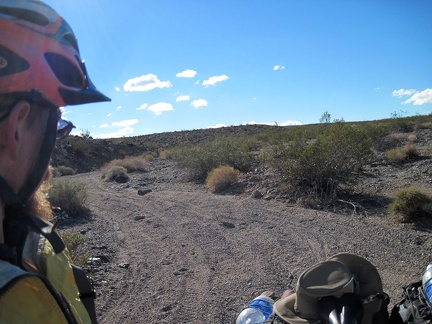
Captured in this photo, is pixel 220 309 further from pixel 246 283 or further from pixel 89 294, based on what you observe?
pixel 89 294

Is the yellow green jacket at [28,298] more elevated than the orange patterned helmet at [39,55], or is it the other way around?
the orange patterned helmet at [39,55]

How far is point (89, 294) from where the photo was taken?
1739 mm

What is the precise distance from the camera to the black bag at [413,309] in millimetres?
2448

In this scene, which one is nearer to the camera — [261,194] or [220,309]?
[220,309]

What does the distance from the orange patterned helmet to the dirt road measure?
3.00 metres

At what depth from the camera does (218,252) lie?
5949 millimetres

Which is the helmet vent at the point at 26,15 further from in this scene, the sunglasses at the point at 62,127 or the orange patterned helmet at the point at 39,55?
the sunglasses at the point at 62,127

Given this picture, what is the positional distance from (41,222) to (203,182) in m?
13.2

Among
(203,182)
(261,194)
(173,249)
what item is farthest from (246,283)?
(203,182)

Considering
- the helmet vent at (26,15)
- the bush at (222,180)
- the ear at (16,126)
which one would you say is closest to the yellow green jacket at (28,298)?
the ear at (16,126)

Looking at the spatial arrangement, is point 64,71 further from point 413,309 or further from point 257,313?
point 257,313

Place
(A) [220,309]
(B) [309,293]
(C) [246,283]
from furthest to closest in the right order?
(C) [246,283], (A) [220,309], (B) [309,293]

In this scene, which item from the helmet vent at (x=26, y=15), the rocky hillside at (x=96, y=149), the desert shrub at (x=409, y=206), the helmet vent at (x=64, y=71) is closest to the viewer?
the helmet vent at (x=26, y=15)

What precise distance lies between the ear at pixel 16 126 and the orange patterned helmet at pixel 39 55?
2.3 inches
